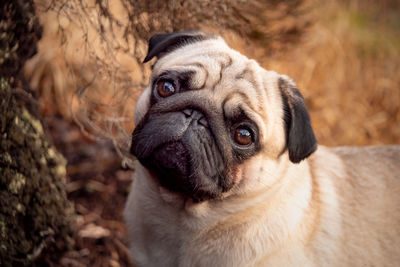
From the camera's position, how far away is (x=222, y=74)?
2605 millimetres

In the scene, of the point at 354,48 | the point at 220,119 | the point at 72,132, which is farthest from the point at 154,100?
the point at 354,48

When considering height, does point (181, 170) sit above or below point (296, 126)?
below

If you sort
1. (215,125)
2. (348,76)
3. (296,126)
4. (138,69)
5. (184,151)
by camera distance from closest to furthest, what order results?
1. (184,151)
2. (215,125)
3. (296,126)
4. (138,69)
5. (348,76)

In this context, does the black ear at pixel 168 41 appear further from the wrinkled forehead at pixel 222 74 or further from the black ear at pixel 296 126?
the black ear at pixel 296 126

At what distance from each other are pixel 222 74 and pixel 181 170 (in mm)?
721

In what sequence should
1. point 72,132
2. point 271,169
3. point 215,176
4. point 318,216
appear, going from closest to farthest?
point 215,176 → point 271,169 → point 318,216 → point 72,132

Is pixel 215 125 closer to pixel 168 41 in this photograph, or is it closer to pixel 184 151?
pixel 184 151

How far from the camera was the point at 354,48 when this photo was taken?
679 cm

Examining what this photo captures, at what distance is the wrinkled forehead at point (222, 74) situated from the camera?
2.50 metres

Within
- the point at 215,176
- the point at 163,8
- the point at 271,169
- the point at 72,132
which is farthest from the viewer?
the point at 72,132

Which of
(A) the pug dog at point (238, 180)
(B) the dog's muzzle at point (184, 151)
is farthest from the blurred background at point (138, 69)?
(B) the dog's muzzle at point (184, 151)

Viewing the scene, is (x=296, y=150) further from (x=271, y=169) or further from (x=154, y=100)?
(x=154, y=100)

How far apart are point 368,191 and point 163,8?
7.02ft

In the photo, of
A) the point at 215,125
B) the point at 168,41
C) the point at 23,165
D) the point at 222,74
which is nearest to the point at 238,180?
the point at 215,125
